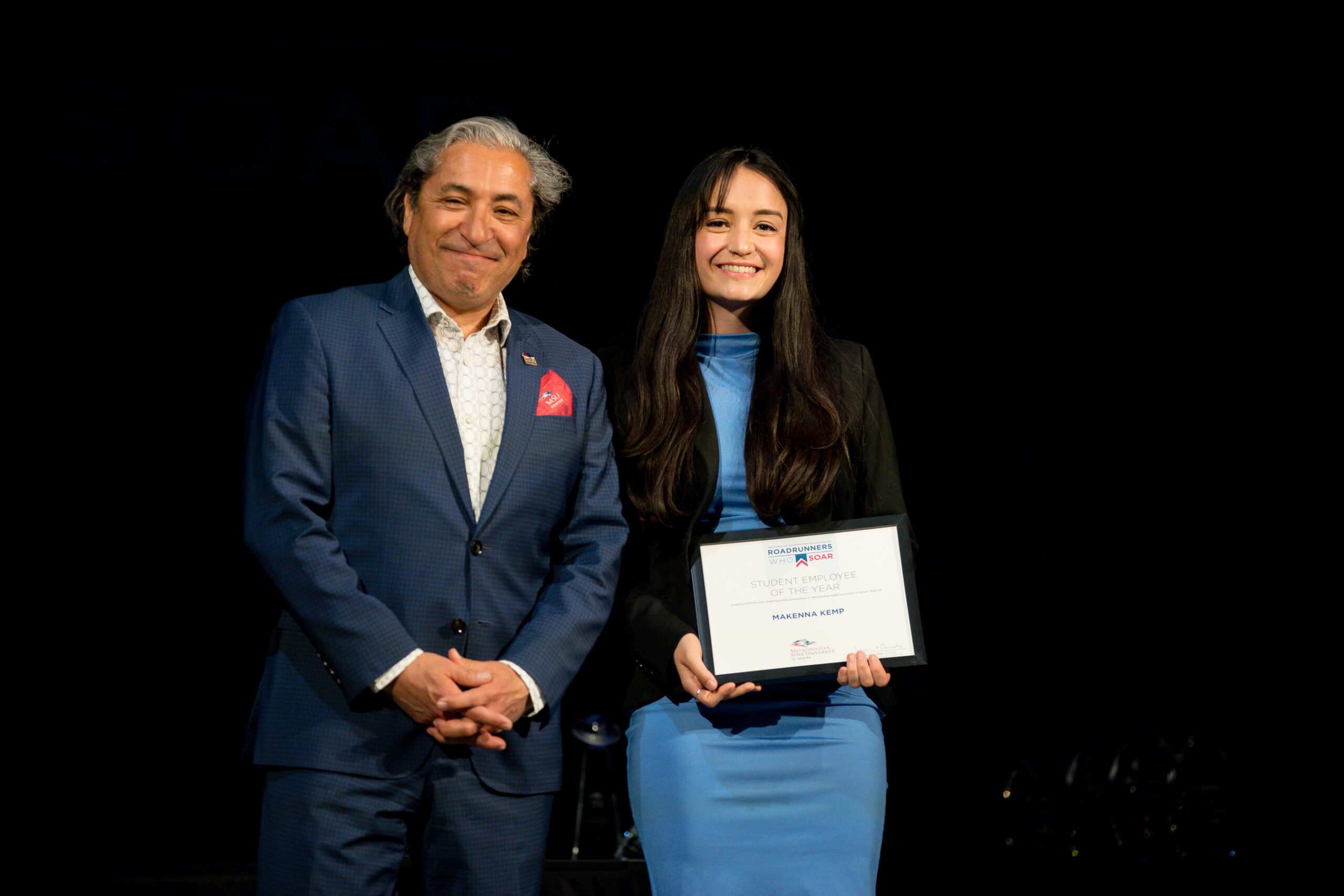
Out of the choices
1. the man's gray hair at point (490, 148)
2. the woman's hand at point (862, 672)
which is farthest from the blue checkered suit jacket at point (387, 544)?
the woman's hand at point (862, 672)

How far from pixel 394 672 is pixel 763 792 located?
0.78m

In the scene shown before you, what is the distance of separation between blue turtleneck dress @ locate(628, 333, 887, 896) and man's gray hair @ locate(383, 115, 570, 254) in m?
0.79

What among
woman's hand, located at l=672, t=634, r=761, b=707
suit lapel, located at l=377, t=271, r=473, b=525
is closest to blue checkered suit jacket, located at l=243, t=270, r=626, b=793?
suit lapel, located at l=377, t=271, r=473, b=525

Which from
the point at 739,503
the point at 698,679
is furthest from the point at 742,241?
the point at 698,679

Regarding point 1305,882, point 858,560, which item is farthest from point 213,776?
point 1305,882

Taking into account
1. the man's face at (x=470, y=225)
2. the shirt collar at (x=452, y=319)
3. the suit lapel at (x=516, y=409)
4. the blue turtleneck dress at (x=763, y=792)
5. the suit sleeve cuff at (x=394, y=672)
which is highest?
the man's face at (x=470, y=225)

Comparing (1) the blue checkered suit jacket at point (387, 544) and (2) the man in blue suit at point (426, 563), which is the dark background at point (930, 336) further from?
(1) the blue checkered suit jacket at point (387, 544)

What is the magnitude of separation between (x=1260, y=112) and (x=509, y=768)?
3697mm

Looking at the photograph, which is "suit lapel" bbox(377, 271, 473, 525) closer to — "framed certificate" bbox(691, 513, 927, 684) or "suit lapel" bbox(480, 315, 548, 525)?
"suit lapel" bbox(480, 315, 548, 525)

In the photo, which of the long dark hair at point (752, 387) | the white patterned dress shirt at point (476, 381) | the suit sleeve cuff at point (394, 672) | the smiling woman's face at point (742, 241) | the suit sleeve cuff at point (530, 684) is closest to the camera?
the suit sleeve cuff at point (394, 672)

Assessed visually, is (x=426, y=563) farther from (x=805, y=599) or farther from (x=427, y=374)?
(x=805, y=599)

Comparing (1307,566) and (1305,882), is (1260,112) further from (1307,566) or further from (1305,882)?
(1305,882)

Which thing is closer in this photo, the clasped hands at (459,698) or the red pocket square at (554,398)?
the clasped hands at (459,698)

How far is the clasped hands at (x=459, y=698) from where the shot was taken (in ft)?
5.90
